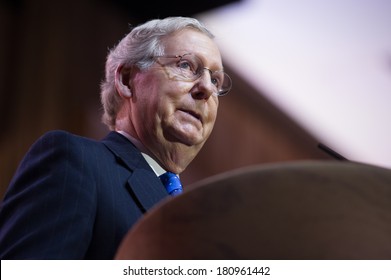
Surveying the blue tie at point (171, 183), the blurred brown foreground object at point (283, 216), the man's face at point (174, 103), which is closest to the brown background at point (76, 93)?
the man's face at point (174, 103)

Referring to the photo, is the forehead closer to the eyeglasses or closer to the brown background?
the eyeglasses

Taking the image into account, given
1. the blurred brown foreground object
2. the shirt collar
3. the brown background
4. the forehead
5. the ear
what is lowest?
the brown background

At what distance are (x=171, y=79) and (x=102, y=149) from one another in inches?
11.8

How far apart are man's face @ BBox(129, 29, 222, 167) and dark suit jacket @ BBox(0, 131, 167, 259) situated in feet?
0.67

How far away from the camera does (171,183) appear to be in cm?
133

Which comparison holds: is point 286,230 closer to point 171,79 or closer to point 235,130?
point 171,79

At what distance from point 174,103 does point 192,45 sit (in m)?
0.17

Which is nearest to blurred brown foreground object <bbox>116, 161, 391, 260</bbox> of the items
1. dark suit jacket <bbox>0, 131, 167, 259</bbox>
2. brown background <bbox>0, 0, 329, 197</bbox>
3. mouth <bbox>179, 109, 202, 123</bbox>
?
dark suit jacket <bbox>0, 131, 167, 259</bbox>

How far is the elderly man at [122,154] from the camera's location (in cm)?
98

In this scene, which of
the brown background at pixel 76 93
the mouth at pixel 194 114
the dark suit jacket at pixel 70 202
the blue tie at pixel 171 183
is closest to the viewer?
the dark suit jacket at pixel 70 202

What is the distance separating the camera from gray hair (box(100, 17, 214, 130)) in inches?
58.7

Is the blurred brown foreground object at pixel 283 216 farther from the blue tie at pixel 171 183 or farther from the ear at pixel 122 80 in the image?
the ear at pixel 122 80

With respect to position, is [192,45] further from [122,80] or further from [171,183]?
[171,183]
